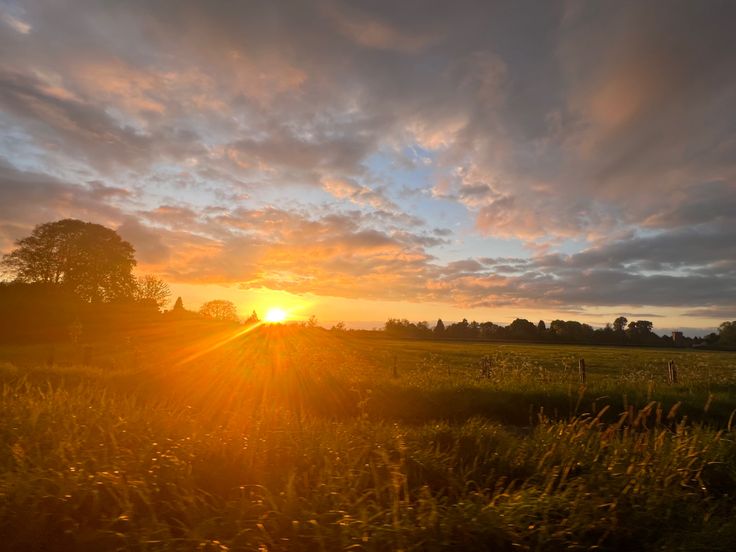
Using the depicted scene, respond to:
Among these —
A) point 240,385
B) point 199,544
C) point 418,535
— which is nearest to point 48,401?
point 199,544

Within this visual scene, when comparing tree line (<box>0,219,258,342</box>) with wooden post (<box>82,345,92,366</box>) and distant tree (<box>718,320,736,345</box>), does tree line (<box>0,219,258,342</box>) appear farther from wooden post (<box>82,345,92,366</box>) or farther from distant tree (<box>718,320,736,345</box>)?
distant tree (<box>718,320,736,345</box>)

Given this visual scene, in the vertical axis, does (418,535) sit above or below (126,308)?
below

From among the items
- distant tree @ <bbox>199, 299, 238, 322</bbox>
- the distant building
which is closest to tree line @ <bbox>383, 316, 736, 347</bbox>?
the distant building

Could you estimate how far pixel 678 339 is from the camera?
75812mm

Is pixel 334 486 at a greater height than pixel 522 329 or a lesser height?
lesser

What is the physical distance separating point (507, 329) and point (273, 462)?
7310 cm

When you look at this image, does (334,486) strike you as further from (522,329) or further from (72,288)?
(522,329)

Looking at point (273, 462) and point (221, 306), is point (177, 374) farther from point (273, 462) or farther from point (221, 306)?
point (221, 306)

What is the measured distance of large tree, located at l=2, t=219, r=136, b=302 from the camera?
44.6 metres

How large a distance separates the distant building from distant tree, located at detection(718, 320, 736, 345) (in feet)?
18.0

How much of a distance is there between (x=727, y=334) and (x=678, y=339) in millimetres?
9316

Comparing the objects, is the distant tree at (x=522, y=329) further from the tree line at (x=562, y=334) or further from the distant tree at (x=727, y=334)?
the distant tree at (x=727, y=334)

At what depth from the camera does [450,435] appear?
Result: 8664 millimetres

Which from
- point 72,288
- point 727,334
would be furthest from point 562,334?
point 72,288
